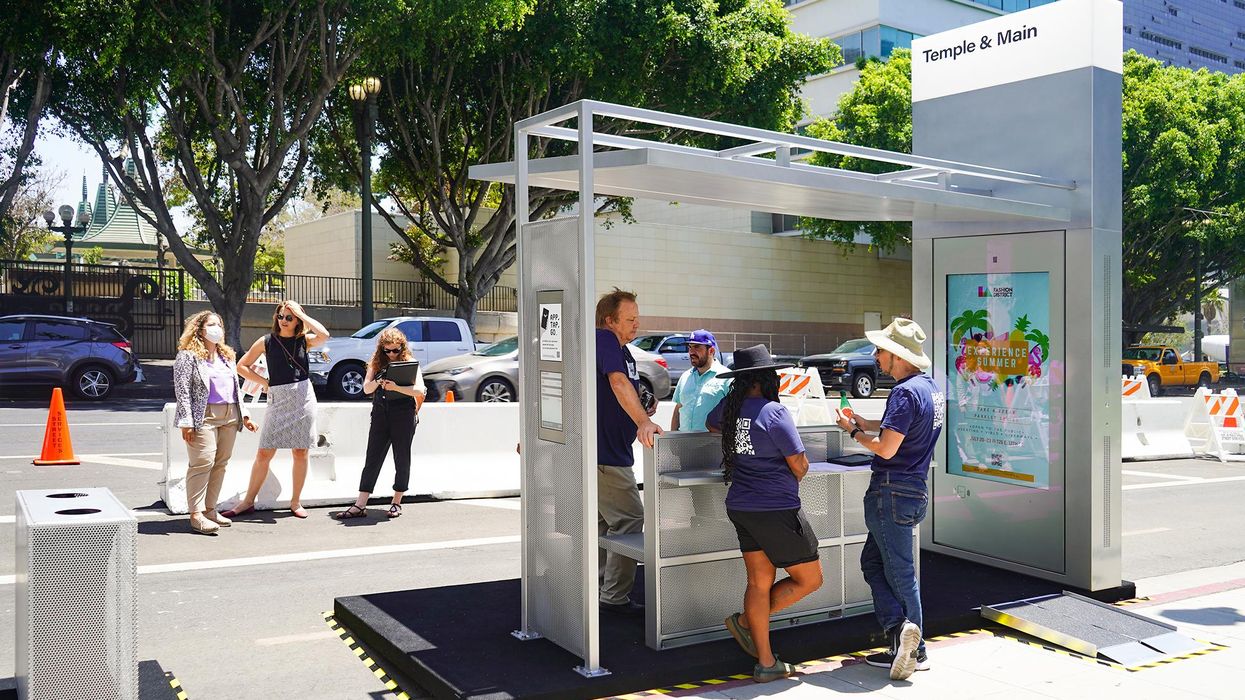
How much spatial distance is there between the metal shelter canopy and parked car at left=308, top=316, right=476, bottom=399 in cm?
1370

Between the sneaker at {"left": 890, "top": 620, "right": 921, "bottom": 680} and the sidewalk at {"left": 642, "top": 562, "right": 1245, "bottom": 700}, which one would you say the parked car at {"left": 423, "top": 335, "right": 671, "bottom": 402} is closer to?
the sidewalk at {"left": 642, "top": 562, "right": 1245, "bottom": 700}

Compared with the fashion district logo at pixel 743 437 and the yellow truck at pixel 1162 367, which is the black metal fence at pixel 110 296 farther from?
the yellow truck at pixel 1162 367

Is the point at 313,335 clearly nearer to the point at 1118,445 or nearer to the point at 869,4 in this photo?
the point at 1118,445

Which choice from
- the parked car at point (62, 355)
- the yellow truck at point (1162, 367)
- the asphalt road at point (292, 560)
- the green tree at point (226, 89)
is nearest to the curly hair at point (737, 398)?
the asphalt road at point (292, 560)

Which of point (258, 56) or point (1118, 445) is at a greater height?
point (258, 56)

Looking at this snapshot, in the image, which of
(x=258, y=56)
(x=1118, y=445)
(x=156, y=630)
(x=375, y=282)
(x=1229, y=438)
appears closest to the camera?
(x=156, y=630)

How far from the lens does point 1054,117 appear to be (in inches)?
289

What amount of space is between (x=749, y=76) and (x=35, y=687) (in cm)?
2317

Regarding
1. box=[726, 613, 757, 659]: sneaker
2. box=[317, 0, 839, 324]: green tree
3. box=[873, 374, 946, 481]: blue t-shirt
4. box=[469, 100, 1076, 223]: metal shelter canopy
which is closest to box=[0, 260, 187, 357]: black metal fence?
box=[317, 0, 839, 324]: green tree

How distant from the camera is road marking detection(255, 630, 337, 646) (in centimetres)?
602

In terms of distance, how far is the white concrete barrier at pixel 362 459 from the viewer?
31.7ft

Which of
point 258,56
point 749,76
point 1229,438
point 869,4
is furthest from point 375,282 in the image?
point 1229,438

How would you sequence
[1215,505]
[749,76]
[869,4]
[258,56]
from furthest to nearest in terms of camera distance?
[869,4] → [749,76] → [258,56] → [1215,505]

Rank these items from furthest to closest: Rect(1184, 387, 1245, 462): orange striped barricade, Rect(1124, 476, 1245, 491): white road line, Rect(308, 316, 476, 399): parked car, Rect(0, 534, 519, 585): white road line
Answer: Rect(308, 316, 476, 399): parked car, Rect(1184, 387, 1245, 462): orange striped barricade, Rect(1124, 476, 1245, 491): white road line, Rect(0, 534, 519, 585): white road line
